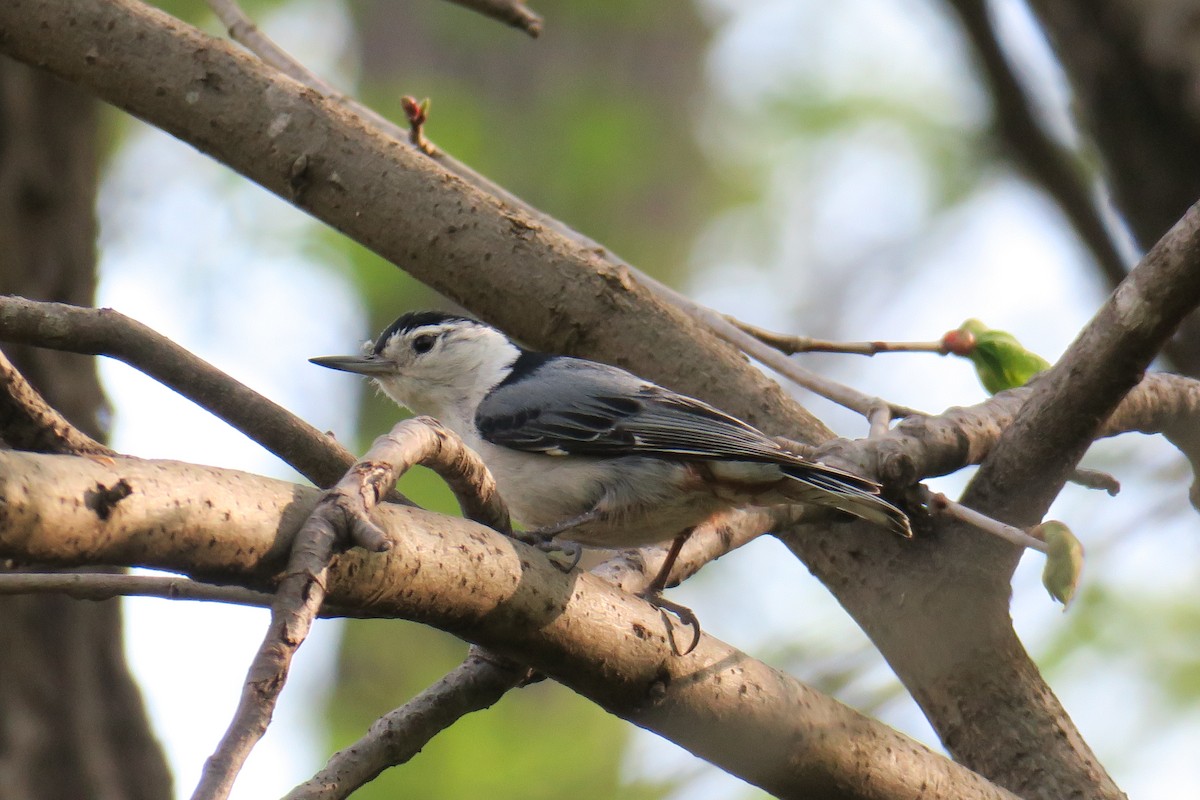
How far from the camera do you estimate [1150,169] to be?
152 inches

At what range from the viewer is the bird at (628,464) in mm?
2908

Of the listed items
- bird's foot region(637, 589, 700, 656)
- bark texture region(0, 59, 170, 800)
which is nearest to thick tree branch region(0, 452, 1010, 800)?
bird's foot region(637, 589, 700, 656)

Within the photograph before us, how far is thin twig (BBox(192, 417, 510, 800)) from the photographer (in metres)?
1.27

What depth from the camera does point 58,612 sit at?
403 cm

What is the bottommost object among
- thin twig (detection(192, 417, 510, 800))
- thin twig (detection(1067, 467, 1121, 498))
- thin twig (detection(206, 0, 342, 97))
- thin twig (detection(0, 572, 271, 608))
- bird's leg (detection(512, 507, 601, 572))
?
thin twig (detection(192, 417, 510, 800))

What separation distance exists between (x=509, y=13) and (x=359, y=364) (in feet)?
4.33

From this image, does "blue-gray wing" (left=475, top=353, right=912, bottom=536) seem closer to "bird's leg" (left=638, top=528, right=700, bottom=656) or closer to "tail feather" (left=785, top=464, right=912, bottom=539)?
"tail feather" (left=785, top=464, right=912, bottom=539)

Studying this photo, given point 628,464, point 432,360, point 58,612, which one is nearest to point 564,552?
point 628,464

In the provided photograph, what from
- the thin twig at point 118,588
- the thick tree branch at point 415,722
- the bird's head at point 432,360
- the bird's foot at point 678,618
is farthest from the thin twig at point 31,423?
the bird's head at point 432,360

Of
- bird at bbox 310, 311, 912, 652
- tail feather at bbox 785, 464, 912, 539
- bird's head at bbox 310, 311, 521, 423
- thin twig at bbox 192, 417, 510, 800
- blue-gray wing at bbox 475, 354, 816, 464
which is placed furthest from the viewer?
bird's head at bbox 310, 311, 521, 423

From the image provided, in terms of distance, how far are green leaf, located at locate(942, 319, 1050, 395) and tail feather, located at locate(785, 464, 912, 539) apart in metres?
0.62

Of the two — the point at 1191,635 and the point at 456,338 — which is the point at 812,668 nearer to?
the point at 456,338

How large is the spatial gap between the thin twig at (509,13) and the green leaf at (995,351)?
136 cm

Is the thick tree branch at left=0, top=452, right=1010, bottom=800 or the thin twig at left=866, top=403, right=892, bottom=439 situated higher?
the thin twig at left=866, top=403, right=892, bottom=439
